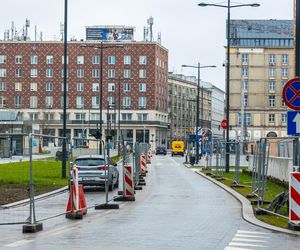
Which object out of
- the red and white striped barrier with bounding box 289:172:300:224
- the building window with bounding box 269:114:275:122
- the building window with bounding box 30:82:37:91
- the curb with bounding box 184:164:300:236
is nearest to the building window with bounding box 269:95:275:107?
the building window with bounding box 269:114:275:122

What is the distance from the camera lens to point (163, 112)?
142 metres

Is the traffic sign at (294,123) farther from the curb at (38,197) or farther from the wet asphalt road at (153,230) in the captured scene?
the curb at (38,197)

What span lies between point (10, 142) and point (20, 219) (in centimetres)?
397

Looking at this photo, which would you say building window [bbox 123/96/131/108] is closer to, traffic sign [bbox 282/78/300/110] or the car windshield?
the car windshield

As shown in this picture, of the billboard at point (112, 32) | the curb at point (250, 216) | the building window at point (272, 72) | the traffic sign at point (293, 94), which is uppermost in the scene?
the billboard at point (112, 32)

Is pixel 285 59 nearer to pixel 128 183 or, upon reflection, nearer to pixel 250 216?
pixel 128 183

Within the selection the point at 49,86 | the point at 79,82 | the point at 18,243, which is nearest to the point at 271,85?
the point at 79,82

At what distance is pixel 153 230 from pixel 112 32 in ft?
388

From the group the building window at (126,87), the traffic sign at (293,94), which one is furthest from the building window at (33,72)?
the traffic sign at (293,94)

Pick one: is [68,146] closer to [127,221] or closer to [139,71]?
[127,221]

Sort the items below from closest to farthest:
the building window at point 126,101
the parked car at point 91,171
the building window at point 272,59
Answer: the parked car at point 91,171 → the building window at point 272,59 → the building window at point 126,101

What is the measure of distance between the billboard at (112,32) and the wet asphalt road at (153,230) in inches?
4315

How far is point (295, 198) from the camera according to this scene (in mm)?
14859

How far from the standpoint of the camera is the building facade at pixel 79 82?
130 meters
